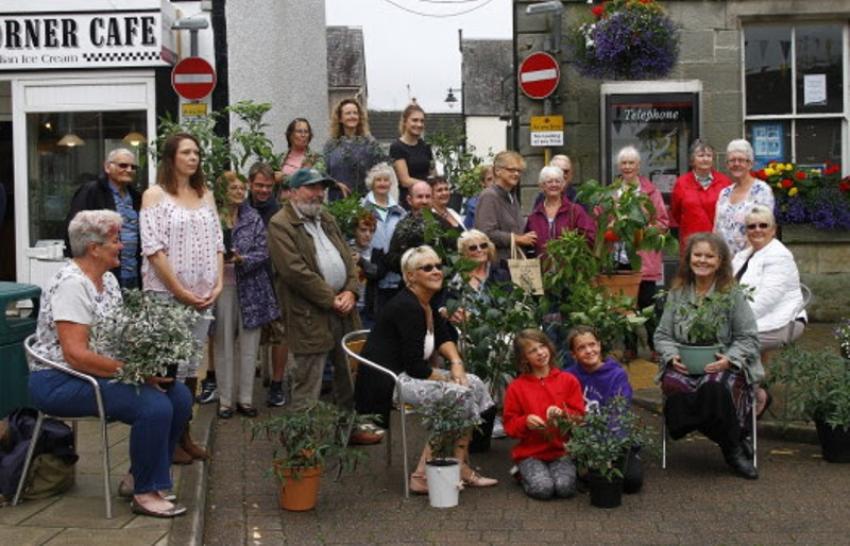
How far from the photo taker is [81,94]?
13766mm

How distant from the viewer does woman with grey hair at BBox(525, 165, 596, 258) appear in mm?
9516

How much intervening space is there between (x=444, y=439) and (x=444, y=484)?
0.25 m

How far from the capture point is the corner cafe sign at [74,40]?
13.5m

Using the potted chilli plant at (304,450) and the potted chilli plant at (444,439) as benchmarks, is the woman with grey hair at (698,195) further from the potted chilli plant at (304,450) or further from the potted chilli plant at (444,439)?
the potted chilli plant at (304,450)

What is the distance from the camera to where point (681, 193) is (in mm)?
A: 10930

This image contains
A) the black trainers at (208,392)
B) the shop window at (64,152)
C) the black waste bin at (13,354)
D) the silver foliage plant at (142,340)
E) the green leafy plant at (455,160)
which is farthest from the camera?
the green leafy plant at (455,160)

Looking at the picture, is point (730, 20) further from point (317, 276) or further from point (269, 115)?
point (317, 276)

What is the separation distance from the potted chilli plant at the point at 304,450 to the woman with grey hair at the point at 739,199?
4049 mm

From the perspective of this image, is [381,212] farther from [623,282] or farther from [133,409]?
[133,409]

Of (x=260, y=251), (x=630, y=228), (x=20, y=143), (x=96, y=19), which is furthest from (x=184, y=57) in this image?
(x=630, y=228)

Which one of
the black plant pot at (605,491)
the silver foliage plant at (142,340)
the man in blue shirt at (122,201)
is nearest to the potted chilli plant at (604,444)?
the black plant pot at (605,491)

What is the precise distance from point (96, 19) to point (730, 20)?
21.4 ft

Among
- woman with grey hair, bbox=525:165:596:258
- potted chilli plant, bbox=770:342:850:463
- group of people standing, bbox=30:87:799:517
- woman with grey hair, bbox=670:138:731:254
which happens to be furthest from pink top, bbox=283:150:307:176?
potted chilli plant, bbox=770:342:850:463

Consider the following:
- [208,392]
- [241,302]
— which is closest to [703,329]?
[241,302]
